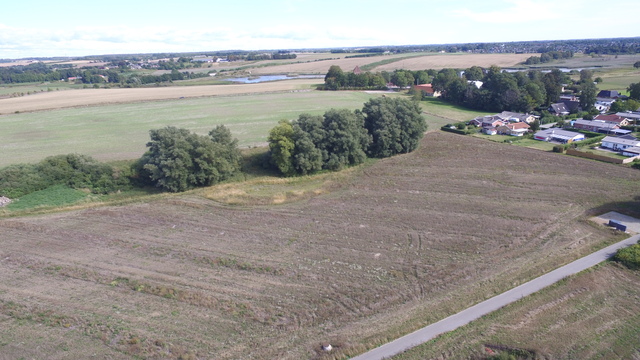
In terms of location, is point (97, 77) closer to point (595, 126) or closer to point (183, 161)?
point (183, 161)

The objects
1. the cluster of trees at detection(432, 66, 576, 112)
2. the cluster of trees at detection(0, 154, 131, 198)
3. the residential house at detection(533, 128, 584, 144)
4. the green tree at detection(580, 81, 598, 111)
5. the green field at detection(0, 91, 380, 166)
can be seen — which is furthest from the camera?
the cluster of trees at detection(432, 66, 576, 112)

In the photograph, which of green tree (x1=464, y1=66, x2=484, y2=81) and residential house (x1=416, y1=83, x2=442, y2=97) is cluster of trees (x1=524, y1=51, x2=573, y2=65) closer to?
green tree (x1=464, y1=66, x2=484, y2=81)

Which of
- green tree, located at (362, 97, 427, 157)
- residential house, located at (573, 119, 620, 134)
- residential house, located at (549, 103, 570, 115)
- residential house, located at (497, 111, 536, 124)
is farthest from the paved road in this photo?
residential house, located at (549, 103, 570, 115)

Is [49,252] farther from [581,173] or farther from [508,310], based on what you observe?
[581,173]

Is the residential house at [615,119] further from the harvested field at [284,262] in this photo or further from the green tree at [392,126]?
the green tree at [392,126]

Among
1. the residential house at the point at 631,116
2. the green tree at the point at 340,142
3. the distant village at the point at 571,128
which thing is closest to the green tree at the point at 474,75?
the distant village at the point at 571,128

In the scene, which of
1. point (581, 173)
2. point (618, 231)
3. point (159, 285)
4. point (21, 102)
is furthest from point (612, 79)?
point (21, 102)
